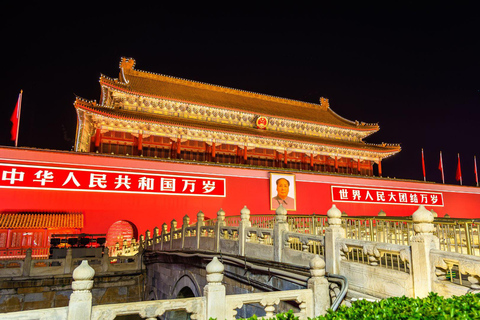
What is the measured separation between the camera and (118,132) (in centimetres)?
2117

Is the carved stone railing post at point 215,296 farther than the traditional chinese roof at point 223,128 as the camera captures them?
No

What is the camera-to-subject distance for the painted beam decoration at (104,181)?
14922 mm

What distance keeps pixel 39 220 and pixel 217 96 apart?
16209 millimetres

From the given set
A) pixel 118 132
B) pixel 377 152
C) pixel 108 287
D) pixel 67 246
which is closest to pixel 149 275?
pixel 108 287

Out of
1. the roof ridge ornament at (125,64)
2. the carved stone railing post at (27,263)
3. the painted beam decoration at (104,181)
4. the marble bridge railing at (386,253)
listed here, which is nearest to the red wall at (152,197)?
the painted beam decoration at (104,181)

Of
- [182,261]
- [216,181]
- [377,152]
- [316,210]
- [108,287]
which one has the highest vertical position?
[377,152]

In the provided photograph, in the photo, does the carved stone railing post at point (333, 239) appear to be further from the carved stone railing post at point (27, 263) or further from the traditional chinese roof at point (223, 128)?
the traditional chinese roof at point (223, 128)

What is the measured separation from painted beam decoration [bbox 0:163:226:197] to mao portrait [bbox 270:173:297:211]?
3198 millimetres

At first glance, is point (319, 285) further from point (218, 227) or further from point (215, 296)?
point (218, 227)

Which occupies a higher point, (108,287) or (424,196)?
(424,196)

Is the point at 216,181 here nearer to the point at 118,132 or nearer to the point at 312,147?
the point at 118,132

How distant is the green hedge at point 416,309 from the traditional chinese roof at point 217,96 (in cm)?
1991

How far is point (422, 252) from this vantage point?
15.8 ft

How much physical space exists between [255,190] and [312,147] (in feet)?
24.5
